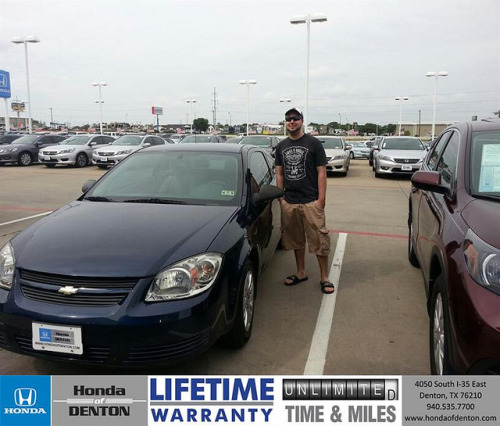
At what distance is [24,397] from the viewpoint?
7.80 ft

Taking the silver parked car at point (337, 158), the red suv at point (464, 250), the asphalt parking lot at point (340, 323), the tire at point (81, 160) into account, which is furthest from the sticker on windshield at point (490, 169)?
the tire at point (81, 160)

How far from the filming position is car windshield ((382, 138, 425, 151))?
15.6 m

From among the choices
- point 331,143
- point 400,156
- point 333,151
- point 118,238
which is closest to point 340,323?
point 118,238

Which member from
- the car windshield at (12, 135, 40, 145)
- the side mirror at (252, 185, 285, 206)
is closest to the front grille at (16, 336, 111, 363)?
the side mirror at (252, 185, 285, 206)

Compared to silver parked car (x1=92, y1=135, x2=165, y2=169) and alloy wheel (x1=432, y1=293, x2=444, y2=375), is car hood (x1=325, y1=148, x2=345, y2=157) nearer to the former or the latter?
silver parked car (x1=92, y1=135, x2=165, y2=169)

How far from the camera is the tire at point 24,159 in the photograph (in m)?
19.9

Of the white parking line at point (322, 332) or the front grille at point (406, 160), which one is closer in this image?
the white parking line at point (322, 332)

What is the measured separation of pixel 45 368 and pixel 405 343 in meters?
2.60

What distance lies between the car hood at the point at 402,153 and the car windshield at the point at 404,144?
0.46 metres

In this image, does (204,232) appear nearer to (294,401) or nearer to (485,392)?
(294,401)

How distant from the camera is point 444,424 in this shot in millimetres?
2217

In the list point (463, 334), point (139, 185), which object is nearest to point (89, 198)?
point (139, 185)

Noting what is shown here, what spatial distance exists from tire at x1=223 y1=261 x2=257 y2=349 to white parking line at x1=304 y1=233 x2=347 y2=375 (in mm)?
492

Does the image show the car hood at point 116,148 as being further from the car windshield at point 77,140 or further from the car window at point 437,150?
the car window at point 437,150
